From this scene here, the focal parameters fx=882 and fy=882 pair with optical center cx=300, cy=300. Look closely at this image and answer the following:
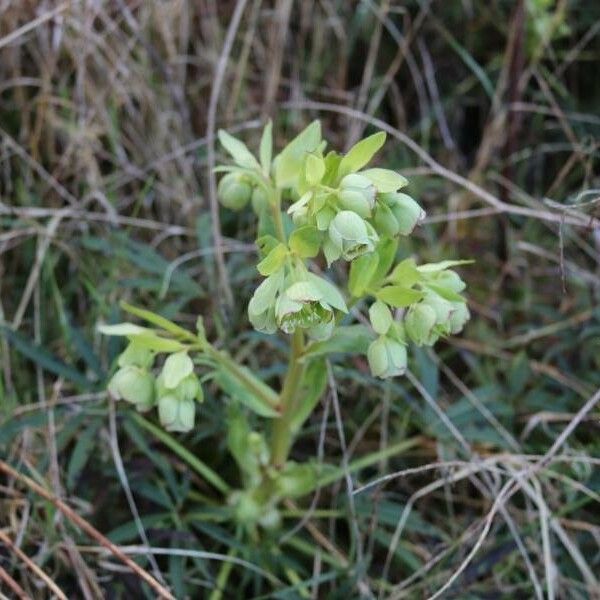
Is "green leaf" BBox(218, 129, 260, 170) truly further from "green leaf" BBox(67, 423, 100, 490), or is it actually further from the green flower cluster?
"green leaf" BBox(67, 423, 100, 490)

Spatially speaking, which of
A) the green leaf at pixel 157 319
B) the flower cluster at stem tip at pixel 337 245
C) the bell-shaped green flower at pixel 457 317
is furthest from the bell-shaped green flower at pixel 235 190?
the bell-shaped green flower at pixel 457 317

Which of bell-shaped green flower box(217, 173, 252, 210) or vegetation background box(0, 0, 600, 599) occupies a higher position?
bell-shaped green flower box(217, 173, 252, 210)

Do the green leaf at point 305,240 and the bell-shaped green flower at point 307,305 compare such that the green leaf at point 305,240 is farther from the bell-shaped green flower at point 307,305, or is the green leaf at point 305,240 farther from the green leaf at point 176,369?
the green leaf at point 176,369

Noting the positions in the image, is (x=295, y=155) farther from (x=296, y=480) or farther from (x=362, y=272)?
(x=296, y=480)

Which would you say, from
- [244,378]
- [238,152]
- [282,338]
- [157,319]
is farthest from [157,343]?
[282,338]

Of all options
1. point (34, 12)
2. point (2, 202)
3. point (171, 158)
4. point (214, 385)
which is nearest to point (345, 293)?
point (214, 385)

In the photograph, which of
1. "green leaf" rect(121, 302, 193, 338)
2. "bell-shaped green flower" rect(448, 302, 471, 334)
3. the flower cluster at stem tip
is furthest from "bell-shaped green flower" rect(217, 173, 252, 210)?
"bell-shaped green flower" rect(448, 302, 471, 334)

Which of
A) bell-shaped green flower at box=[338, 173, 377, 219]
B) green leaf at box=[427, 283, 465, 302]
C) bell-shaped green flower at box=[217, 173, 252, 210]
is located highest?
bell-shaped green flower at box=[338, 173, 377, 219]
